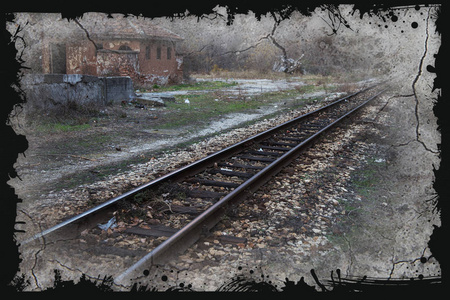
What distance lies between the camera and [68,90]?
1202cm

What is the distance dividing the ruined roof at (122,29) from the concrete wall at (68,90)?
8.55m

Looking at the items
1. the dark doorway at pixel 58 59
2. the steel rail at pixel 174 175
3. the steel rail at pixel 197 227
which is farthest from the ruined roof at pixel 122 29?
the steel rail at pixel 197 227

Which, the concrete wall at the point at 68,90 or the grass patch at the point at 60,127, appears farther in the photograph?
the concrete wall at the point at 68,90

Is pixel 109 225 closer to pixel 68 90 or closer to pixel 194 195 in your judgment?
pixel 194 195

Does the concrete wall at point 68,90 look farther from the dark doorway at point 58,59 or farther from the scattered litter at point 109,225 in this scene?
the dark doorway at point 58,59

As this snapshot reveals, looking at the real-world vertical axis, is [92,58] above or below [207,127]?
above

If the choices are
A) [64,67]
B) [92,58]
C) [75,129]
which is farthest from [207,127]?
[64,67]

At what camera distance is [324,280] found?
3.51 metres

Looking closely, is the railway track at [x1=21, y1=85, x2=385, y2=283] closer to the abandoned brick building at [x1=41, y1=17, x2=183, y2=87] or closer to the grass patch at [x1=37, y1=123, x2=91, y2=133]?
the grass patch at [x1=37, y1=123, x2=91, y2=133]

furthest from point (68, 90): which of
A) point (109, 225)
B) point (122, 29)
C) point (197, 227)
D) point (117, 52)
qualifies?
point (122, 29)

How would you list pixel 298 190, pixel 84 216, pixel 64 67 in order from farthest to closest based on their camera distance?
pixel 64 67
pixel 298 190
pixel 84 216

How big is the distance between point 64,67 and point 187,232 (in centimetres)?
2271

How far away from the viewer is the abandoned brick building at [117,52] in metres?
21.6

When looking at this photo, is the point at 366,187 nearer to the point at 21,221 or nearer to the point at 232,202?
the point at 232,202
